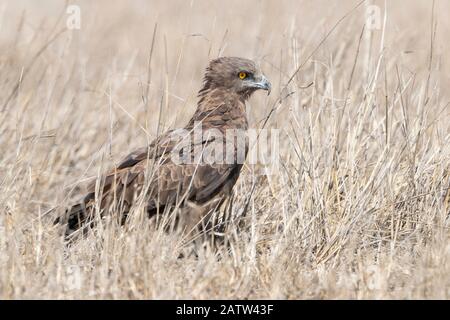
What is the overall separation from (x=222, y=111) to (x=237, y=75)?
0.29m

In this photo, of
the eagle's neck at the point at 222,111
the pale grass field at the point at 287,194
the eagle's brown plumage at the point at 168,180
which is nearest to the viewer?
the pale grass field at the point at 287,194

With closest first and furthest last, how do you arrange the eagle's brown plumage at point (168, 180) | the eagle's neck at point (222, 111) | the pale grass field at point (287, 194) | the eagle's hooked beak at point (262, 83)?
the pale grass field at point (287, 194), the eagle's brown plumage at point (168, 180), the eagle's neck at point (222, 111), the eagle's hooked beak at point (262, 83)

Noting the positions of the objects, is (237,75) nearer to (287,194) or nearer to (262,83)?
(262,83)

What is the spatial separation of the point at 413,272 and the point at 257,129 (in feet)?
6.20

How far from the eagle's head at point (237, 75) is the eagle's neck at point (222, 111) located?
5 cm

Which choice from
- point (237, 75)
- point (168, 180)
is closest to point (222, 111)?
point (237, 75)

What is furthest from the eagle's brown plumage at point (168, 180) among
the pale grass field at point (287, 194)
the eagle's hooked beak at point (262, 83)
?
the eagle's hooked beak at point (262, 83)

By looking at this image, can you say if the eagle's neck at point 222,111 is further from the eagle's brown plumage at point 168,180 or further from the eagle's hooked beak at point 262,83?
the eagle's hooked beak at point 262,83

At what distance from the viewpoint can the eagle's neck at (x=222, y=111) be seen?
621 cm

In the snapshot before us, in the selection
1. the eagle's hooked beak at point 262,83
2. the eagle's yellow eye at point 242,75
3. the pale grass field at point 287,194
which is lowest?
the pale grass field at point 287,194

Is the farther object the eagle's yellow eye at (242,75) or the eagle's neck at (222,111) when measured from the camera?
the eagle's yellow eye at (242,75)

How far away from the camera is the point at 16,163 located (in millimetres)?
5902

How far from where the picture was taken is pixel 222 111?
6285mm

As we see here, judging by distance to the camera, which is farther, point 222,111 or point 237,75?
point 237,75
